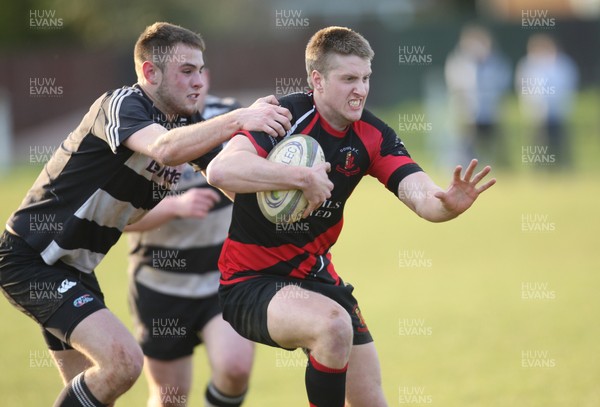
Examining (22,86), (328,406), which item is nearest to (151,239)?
(328,406)

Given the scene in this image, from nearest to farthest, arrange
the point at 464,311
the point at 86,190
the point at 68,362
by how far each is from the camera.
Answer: the point at 86,190
the point at 68,362
the point at 464,311

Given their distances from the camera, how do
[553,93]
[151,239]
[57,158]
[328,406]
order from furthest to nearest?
[553,93]
[151,239]
[57,158]
[328,406]

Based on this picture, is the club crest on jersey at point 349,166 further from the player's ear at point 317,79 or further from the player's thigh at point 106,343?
the player's thigh at point 106,343

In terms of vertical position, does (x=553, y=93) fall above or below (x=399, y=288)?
above

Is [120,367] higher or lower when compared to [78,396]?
higher

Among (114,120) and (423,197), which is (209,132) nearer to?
(114,120)

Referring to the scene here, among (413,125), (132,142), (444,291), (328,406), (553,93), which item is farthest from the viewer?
(413,125)

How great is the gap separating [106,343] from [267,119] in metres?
1.54

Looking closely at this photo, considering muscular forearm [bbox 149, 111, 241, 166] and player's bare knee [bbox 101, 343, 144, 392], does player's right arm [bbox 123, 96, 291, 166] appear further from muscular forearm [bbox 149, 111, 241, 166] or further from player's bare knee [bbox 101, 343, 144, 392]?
player's bare knee [bbox 101, 343, 144, 392]

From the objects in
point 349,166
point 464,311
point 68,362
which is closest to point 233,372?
point 68,362

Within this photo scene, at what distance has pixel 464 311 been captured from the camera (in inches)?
393

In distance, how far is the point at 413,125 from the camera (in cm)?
2502

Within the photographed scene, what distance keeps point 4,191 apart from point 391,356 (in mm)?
13850

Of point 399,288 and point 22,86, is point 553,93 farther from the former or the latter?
point 22,86
